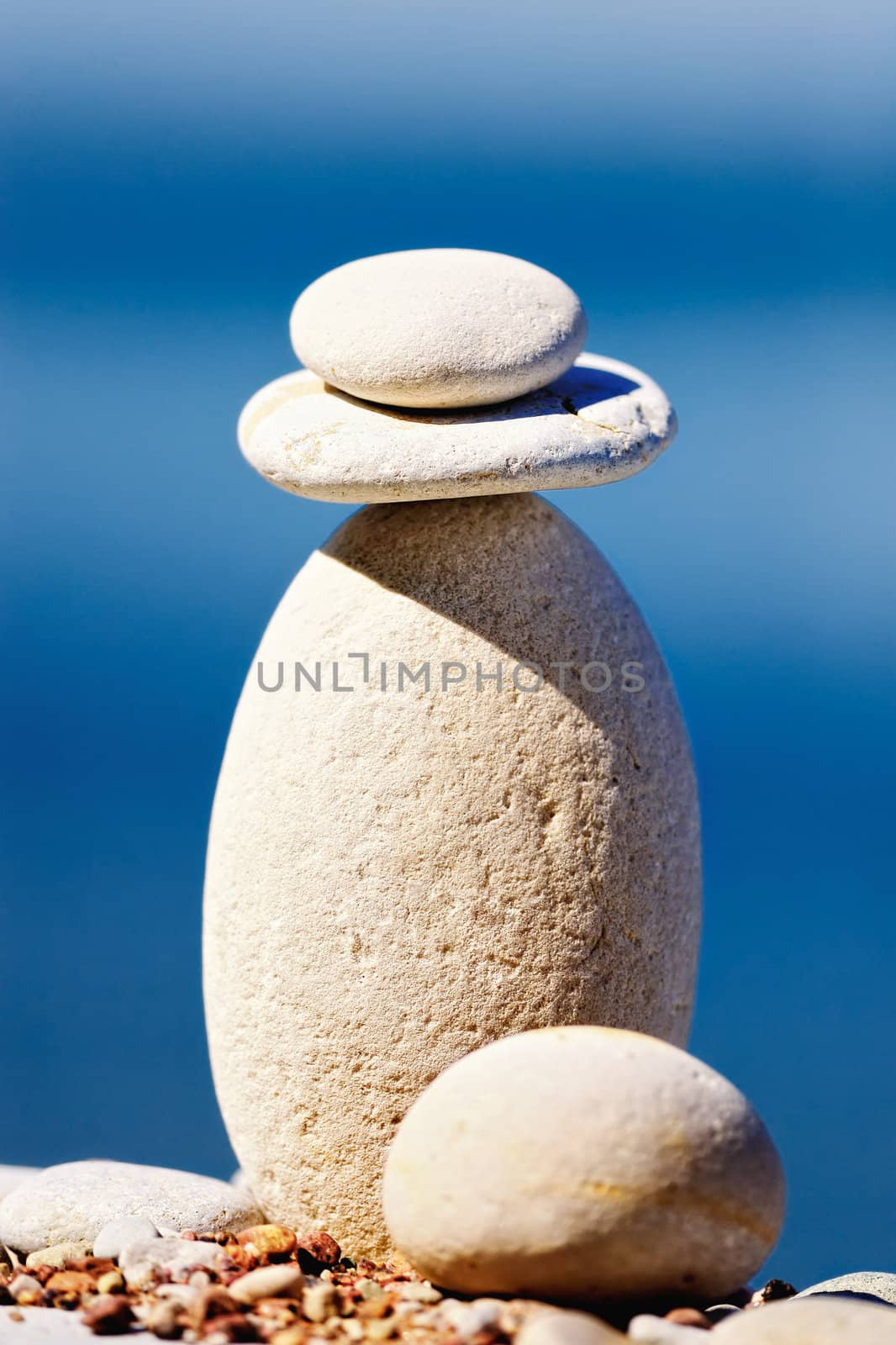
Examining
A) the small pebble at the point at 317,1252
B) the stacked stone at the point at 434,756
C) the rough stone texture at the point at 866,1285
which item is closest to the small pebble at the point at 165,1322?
the small pebble at the point at 317,1252

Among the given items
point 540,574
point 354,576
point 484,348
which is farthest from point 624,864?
point 484,348

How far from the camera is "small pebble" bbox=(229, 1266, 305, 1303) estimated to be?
2.64 m

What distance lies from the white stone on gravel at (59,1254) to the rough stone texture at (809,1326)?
148 cm

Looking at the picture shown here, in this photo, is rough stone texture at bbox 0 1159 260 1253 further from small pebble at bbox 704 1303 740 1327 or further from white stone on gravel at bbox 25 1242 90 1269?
small pebble at bbox 704 1303 740 1327

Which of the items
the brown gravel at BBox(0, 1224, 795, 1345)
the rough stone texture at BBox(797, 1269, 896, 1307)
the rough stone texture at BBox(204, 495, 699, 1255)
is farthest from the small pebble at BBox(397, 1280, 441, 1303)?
the rough stone texture at BBox(797, 1269, 896, 1307)

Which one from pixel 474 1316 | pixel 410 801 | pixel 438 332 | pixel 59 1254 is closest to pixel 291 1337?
pixel 474 1316

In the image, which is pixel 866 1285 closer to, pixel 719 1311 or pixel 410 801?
pixel 719 1311

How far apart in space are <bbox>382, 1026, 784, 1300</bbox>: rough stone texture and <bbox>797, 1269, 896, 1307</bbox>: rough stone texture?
3.34 ft

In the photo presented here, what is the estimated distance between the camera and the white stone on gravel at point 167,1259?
113 inches

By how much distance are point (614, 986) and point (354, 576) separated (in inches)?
42.9

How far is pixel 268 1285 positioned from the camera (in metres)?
2.65

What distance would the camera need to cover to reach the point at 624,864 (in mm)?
3287

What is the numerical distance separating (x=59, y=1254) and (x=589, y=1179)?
4.54ft

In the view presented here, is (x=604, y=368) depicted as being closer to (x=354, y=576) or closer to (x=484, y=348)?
(x=484, y=348)
